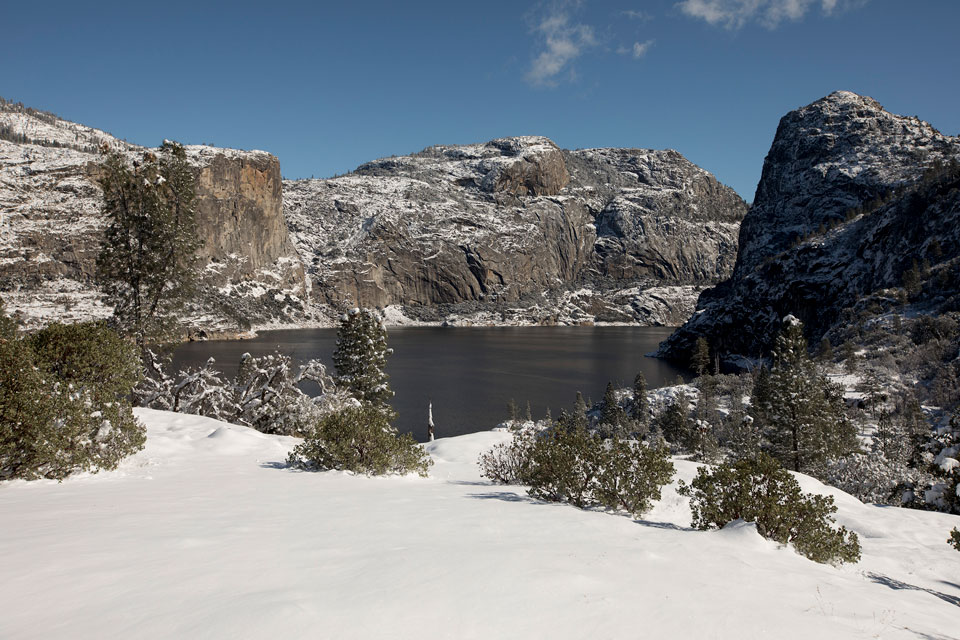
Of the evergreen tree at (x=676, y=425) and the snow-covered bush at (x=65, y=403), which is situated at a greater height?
the snow-covered bush at (x=65, y=403)

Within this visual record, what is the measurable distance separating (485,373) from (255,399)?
196 feet

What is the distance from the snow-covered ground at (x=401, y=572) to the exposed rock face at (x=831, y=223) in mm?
75651

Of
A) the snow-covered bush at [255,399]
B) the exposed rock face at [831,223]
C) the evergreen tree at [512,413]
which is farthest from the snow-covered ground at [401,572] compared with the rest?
the exposed rock face at [831,223]

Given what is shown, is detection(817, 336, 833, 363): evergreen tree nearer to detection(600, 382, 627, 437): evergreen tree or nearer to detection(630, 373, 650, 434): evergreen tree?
detection(630, 373, 650, 434): evergreen tree

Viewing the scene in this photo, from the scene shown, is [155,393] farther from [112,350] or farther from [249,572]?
[249,572]

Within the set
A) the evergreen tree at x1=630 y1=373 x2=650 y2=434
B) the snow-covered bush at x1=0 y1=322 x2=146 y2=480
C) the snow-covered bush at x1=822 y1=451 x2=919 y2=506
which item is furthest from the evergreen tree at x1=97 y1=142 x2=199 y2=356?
the evergreen tree at x1=630 y1=373 x2=650 y2=434

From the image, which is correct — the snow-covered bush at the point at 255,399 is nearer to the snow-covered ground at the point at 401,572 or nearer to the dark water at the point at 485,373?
the snow-covered ground at the point at 401,572

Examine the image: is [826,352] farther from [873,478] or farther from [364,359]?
[364,359]

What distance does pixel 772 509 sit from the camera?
22.7ft

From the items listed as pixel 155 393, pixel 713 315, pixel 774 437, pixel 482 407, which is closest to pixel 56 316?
pixel 482 407

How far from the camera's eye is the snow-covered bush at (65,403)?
7.02 m

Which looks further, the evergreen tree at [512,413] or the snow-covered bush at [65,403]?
the evergreen tree at [512,413]

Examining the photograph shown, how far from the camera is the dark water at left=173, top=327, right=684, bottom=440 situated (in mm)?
52053

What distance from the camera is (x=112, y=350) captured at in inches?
384
